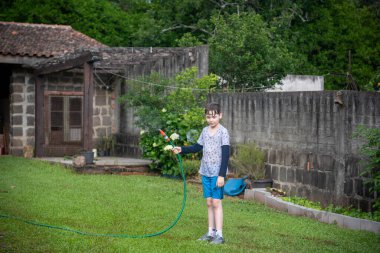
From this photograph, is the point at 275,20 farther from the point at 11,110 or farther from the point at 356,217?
the point at 356,217

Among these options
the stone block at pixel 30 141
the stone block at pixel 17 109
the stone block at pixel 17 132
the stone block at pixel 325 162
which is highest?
the stone block at pixel 17 109

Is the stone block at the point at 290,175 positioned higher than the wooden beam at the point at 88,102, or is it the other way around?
the wooden beam at the point at 88,102

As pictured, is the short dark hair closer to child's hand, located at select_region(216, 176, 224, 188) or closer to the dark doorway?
child's hand, located at select_region(216, 176, 224, 188)

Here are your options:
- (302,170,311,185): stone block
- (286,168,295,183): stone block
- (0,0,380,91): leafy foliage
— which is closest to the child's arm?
(302,170,311,185): stone block

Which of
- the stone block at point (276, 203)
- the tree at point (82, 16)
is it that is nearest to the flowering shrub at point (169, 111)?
the stone block at point (276, 203)

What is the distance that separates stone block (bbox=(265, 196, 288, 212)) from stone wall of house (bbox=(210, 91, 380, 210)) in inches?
25.7

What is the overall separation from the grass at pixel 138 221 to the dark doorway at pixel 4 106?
7.21m

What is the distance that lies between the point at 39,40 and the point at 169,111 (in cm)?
652

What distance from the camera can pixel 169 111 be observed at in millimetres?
17141

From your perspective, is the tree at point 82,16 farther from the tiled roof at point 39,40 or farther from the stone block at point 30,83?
the stone block at point 30,83

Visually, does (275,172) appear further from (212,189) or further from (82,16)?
(82,16)

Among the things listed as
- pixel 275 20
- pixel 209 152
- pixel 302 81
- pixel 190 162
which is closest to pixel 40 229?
pixel 209 152

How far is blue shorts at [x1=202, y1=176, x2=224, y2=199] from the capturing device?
8703 mm

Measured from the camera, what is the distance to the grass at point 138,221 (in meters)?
8.20
